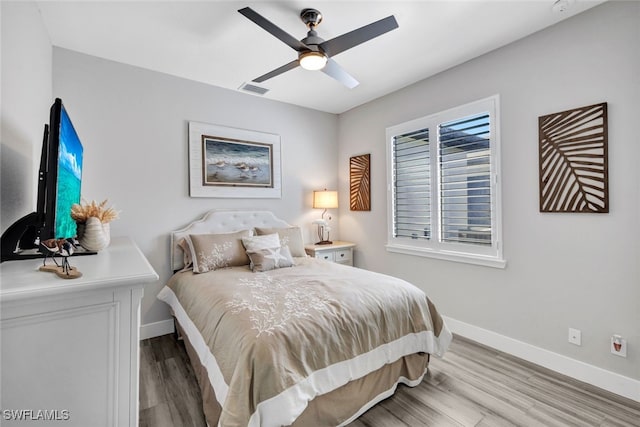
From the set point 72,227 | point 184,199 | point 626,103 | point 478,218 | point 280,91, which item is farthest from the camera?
point 280,91

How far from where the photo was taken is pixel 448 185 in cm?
306

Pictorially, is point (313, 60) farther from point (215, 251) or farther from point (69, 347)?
point (69, 347)

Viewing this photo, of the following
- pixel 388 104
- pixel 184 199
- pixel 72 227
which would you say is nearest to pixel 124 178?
pixel 184 199

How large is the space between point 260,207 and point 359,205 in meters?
1.36

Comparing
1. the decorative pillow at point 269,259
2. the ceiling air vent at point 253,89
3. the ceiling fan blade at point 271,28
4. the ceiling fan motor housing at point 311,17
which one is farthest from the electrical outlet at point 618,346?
the ceiling air vent at point 253,89

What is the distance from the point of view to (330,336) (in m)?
1.65

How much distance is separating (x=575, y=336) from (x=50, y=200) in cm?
327

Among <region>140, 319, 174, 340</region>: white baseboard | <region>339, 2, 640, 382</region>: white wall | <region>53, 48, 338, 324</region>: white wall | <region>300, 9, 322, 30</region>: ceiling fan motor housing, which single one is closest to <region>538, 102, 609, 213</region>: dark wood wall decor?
<region>339, 2, 640, 382</region>: white wall

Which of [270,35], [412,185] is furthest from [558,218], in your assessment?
[270,35]

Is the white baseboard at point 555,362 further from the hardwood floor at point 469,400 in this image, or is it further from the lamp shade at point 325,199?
the lamp shade at point 325,199

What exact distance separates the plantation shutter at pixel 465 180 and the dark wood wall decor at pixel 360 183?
3.48 feet

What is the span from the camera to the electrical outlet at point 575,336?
86.8 inches

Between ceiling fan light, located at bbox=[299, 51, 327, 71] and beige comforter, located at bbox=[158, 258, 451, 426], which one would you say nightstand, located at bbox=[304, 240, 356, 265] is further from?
ceiling fan light, located at bbox=[299, 51, 327, 71]

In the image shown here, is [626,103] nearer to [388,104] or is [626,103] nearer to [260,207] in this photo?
[388,104]
